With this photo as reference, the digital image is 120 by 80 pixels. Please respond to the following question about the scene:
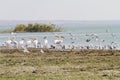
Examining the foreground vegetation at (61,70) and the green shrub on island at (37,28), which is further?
the green shrub on island at (37,28)

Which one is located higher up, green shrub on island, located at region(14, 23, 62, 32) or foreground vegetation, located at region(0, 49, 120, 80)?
foreground vegetation, located at region(0, 49, 120, 80)

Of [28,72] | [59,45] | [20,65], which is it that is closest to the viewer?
[28,72]

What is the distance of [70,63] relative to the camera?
87.4ft

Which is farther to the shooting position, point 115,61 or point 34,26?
point 34,26

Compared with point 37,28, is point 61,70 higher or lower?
higher

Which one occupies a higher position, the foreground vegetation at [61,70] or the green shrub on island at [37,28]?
the foreground vegetation at [61,70]

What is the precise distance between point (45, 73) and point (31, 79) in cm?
229

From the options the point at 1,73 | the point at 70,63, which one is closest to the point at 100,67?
the point at 70,63

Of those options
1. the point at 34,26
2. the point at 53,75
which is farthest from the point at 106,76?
the point at 34,26

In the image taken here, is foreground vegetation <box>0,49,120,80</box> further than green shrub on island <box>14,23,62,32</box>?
No

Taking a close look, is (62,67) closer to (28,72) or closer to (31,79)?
(28,72)

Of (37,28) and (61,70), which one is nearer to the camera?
(61,70)

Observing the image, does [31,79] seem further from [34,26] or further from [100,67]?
[34,26]

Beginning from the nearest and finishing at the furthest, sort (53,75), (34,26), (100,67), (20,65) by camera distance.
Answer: (53,75) → (100,67) → (20,65) → (34,26)
